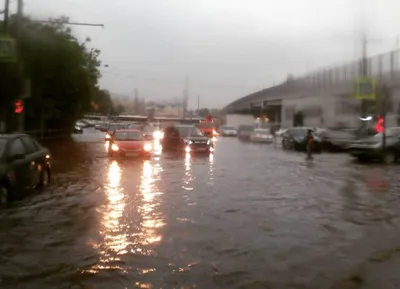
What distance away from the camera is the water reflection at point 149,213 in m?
7.66

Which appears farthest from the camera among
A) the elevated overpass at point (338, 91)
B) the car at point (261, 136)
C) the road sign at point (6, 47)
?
the car at point (261, 136)

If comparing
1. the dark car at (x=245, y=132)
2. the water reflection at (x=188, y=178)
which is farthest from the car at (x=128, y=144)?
the dark car at (x=245, y=132)

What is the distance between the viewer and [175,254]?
259 inches

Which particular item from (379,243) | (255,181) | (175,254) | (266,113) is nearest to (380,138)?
(255,181)

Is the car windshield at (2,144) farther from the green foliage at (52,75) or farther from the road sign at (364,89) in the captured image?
the road sign at (364,89)

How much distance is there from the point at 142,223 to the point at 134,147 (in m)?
14.9

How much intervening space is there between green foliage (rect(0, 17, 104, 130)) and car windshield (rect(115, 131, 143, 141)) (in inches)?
242

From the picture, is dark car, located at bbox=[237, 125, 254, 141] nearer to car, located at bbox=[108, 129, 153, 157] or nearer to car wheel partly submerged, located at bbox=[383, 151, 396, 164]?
car, located at bbox=[108, 129, 153, 157]

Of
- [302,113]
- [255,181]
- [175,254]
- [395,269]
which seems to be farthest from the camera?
[302,113]

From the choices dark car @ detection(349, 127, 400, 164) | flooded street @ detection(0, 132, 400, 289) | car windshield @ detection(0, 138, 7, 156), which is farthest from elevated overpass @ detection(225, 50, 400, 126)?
car windshield @ detection(0, 138, 7, 156)

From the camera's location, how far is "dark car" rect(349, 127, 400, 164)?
2262 cm

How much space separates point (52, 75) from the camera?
34750 millimetres

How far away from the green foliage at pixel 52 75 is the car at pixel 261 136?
47.0 ft

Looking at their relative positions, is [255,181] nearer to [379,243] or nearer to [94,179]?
[94,179]
